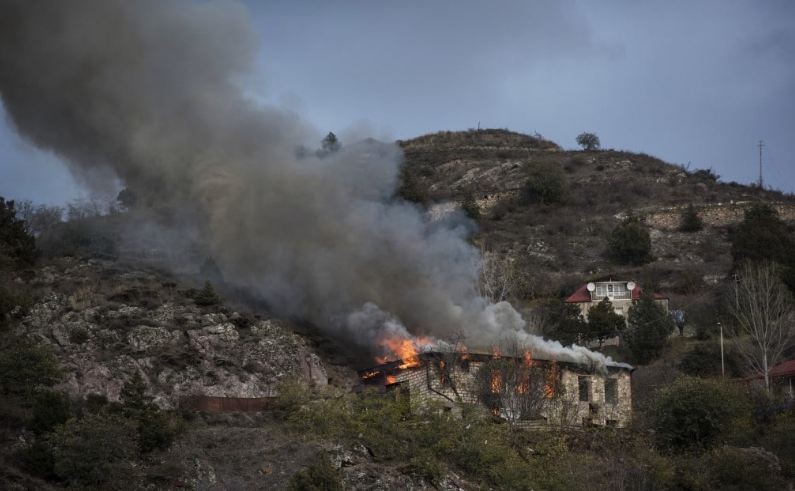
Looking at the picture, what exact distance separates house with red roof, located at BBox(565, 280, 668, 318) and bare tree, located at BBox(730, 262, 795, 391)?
1035cm

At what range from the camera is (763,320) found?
54.9 metres

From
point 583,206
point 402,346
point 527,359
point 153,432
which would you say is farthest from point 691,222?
point 153,432

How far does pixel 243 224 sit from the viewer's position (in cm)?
4753

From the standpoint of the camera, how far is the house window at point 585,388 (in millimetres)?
44812

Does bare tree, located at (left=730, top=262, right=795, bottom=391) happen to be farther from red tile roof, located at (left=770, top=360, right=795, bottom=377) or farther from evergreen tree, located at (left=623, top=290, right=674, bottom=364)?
evergreen tree, located at (left=623, top=290, right=674, bottom=364)

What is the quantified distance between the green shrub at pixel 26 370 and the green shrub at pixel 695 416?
78.5ft

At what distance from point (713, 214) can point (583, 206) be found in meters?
11.8

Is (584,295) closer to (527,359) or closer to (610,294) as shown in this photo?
(610,294)

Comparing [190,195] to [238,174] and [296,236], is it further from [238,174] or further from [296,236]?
[296,236]

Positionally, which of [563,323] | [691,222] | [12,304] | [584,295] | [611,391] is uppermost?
[691,222]

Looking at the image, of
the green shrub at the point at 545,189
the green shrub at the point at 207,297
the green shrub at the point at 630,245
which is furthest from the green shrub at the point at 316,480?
the green shrub at the point at 545,189

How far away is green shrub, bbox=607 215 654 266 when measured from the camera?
76.2m

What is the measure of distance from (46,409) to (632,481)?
20527 millimetres

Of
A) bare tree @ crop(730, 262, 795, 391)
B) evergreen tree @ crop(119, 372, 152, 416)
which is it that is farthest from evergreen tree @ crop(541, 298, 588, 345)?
evergreen tree @ crop(119, 372, 152, 416)
